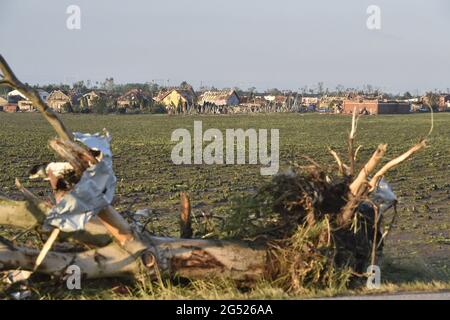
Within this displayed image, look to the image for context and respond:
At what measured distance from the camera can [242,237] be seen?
6766 mm

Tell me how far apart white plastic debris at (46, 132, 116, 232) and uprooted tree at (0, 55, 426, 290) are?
108 millimetres

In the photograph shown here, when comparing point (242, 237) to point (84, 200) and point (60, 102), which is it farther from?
point (60, 102)

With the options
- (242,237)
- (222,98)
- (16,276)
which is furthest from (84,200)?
(222,98)

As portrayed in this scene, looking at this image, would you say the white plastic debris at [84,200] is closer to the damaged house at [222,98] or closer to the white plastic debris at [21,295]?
the white plastic debris at [21,295]

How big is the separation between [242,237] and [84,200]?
5.68 feet

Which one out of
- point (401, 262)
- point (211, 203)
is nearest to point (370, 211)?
point (401, 262)

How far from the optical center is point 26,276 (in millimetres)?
6203

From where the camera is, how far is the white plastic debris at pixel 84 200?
578 centimetres

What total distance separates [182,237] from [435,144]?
92.7 ft

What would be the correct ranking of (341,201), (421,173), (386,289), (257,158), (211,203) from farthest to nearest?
(257,158) < (421,173) < (211,203) < (341,201) < (386,289)

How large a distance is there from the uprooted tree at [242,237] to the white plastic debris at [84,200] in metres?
0.11

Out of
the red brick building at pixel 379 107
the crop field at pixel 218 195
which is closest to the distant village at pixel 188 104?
the red brick building at pixel 379 107

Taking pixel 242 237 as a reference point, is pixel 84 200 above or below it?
above

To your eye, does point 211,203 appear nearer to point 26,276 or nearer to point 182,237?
point 182,237
